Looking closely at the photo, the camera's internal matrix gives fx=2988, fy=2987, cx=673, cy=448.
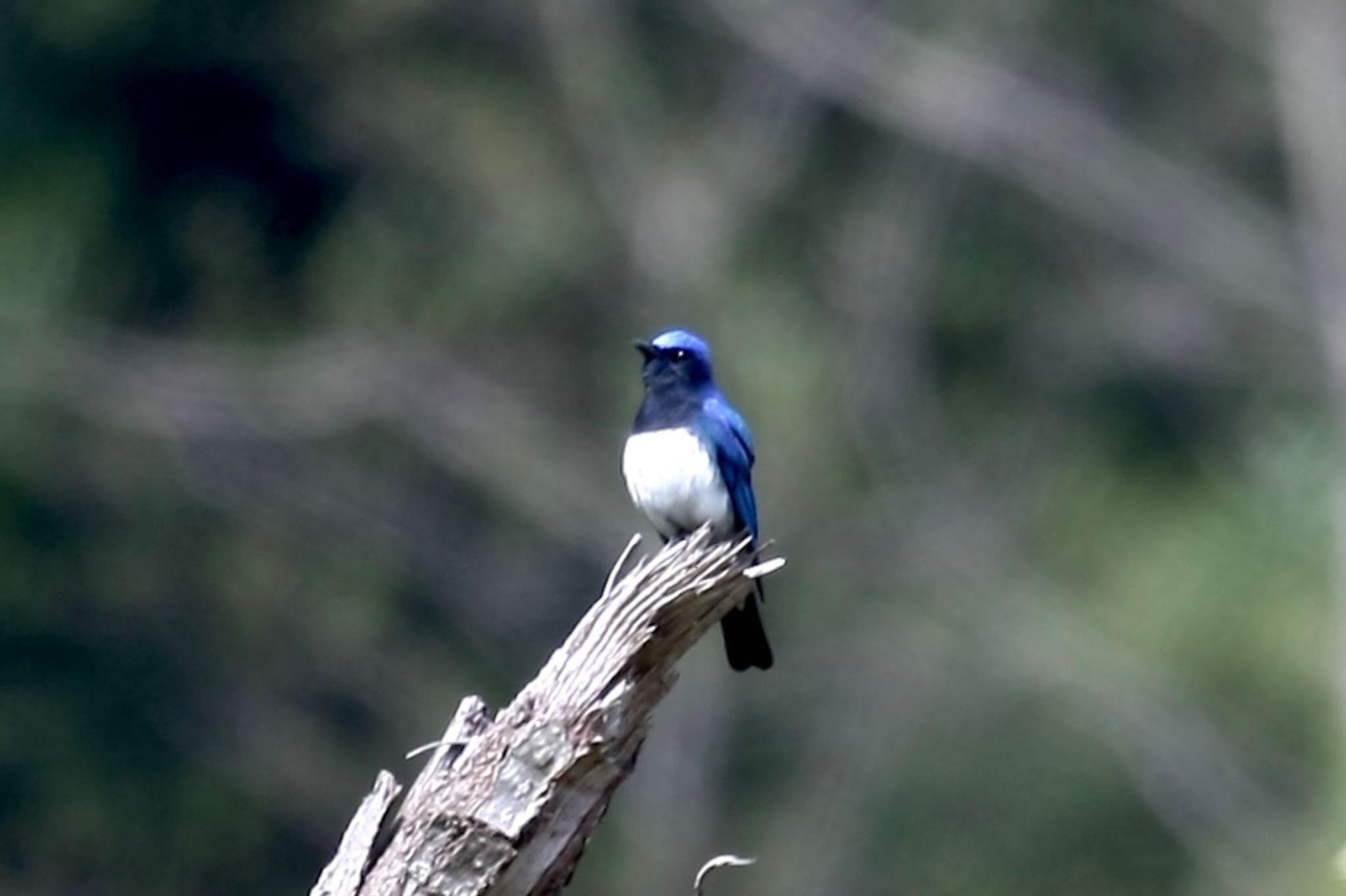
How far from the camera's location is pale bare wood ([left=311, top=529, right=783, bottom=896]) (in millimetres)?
5910

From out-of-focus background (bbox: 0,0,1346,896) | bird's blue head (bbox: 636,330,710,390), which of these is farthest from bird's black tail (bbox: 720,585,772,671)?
out-of-focus background (bbox: 0,0,1346,896)

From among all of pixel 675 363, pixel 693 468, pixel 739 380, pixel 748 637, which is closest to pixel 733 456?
→ pixel 693 468

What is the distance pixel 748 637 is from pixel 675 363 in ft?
3.32

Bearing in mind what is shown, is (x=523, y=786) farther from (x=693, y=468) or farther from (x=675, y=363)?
(x=675, y=363)

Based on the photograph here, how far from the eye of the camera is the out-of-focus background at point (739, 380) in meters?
23.5

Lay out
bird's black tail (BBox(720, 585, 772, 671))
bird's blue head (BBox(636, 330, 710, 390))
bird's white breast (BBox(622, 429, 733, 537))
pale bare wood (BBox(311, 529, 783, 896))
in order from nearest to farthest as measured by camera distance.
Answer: pale bare wood (BBox(311, 529, 783, 896))
bird's black tail (BBox(720, 585, 772, 671))
bird's white breast (BBox(622, 429, 733, 537))
bird's blue head (BBox(636, 330, 710, 390))

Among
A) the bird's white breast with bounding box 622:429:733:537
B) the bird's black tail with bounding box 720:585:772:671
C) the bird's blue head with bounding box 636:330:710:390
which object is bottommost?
the bird's black tail with bounding box 720:585:772:671

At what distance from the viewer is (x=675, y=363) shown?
9.02 meters

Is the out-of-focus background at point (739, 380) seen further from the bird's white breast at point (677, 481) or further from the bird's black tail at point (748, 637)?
the bird's black tail at point (748, 637)

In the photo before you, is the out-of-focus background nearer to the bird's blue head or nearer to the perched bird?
the bird's blue head

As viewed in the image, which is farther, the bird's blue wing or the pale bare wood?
the bird's blue wing

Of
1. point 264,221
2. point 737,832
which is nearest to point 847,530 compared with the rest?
point 737,832

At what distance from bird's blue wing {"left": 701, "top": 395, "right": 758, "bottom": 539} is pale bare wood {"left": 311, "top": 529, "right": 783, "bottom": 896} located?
245 centimetres

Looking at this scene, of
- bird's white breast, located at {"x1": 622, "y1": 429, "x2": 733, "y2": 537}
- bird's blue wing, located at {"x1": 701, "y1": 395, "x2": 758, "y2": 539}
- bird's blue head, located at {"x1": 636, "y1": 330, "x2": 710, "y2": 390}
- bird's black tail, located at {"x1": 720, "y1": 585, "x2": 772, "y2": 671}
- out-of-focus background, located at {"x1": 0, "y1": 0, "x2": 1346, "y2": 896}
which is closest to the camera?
bird's black tail, located at {"x1": 720, "y1": 585, "x2": 772, "y2": 671}
